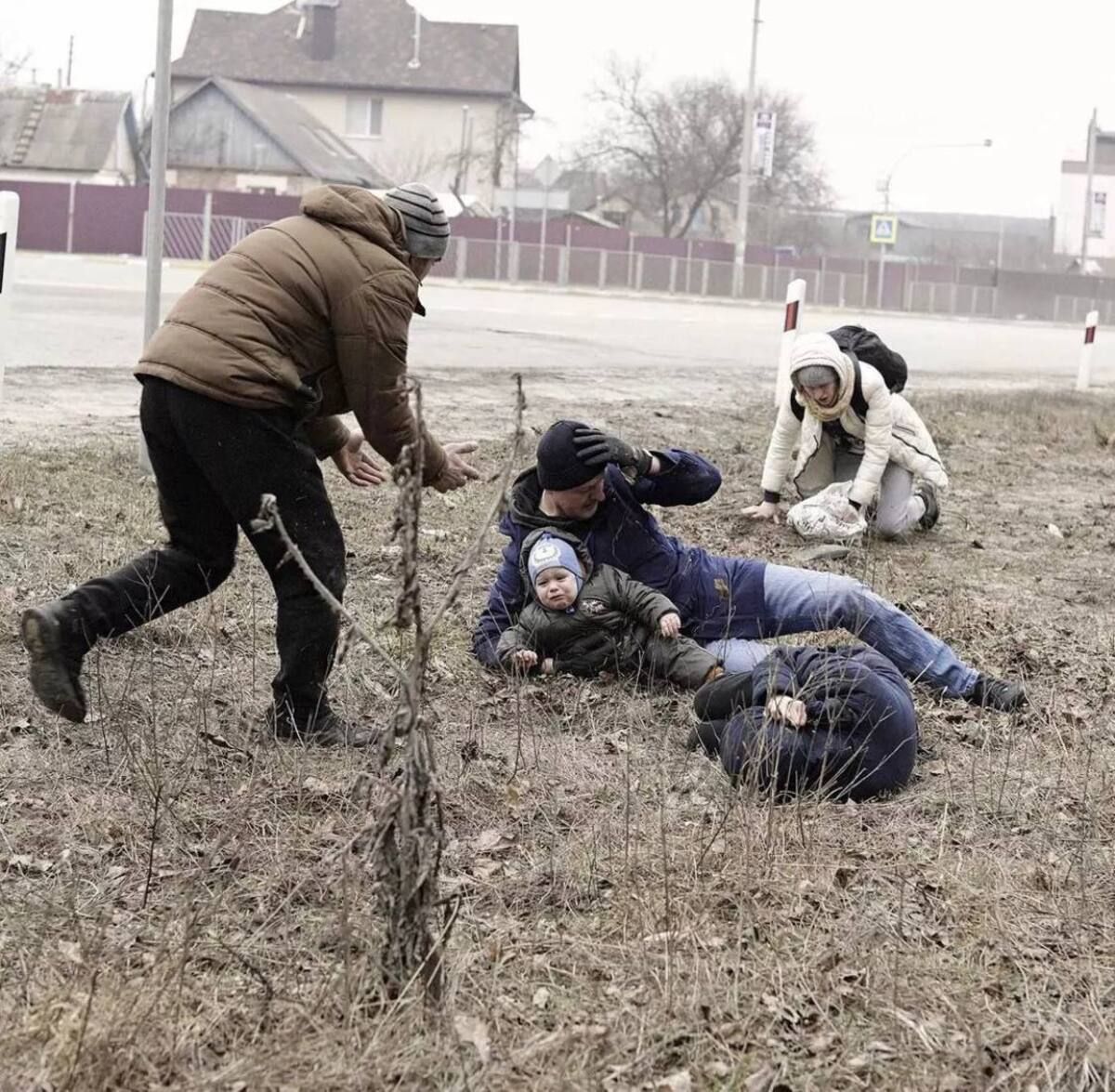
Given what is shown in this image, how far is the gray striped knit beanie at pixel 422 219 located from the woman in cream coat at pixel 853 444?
11.7 feet

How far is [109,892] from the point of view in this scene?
12.5 ft

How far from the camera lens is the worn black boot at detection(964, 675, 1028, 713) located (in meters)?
5.59

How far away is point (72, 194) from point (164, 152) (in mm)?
45858

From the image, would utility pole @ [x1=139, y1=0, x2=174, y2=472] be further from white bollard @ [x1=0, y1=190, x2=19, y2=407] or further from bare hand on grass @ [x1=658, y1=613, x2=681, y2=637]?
bare hand on grass @ [x1=658, y1=613, x2=681, y2=637]

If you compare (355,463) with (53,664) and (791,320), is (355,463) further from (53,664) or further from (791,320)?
(791,320)

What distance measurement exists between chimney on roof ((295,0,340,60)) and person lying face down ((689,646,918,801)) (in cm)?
7957

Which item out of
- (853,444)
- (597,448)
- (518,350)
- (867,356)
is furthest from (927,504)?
(518,350)

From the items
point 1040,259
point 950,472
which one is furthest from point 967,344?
point 1040,259

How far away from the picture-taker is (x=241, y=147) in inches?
2608

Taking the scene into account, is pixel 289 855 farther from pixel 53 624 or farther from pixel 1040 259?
pixel 1040 259

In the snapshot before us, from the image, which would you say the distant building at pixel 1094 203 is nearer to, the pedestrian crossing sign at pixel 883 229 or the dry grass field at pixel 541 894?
the pedestrian crossing sign at pixel 883 229

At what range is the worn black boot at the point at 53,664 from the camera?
461cm

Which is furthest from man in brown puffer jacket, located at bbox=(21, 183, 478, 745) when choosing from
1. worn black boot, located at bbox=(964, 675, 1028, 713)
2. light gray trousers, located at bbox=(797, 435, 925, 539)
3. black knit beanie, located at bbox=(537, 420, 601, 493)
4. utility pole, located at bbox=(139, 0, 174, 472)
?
light gray trousers, located at bbox=(797, 435, 925, 539)

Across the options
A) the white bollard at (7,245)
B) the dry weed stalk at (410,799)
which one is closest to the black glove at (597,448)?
the dry weed stalk at (410,799)
